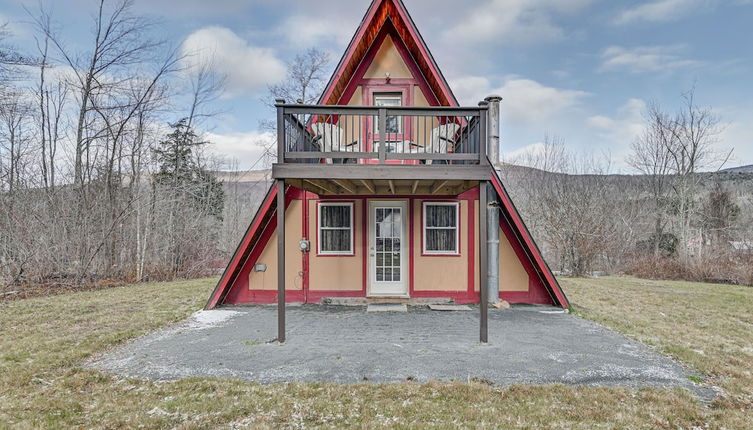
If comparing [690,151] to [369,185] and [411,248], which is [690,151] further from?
[369,185]

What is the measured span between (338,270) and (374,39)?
204 inches

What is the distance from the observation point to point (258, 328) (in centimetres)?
611

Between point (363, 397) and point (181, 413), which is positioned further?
point (363, 397)

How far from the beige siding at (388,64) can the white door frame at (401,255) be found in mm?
2912

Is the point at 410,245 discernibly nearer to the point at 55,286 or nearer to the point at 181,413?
the point at 181,413

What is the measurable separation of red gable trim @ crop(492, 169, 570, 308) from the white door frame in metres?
2.00

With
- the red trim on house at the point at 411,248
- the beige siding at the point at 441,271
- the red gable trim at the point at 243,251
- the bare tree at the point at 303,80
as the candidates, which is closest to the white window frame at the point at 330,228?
the red gable trim at the point at 243,251

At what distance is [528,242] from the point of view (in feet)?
24.5

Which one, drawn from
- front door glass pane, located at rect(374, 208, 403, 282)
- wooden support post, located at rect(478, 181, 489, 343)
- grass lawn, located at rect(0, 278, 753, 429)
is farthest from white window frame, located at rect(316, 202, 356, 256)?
grass lawn, located at rect(0, 278, 753, 429)

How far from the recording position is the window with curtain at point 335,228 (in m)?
8.14

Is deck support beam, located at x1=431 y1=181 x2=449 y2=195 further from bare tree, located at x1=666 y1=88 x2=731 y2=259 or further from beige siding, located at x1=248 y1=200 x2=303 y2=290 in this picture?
bare tree, located at x1=666 y1=88 x2=731 y2=259

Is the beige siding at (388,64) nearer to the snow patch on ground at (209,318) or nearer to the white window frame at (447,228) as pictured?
the white window frame at (447,228)

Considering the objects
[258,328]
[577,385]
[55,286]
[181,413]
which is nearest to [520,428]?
[577,385]

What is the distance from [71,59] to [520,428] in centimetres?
1661
